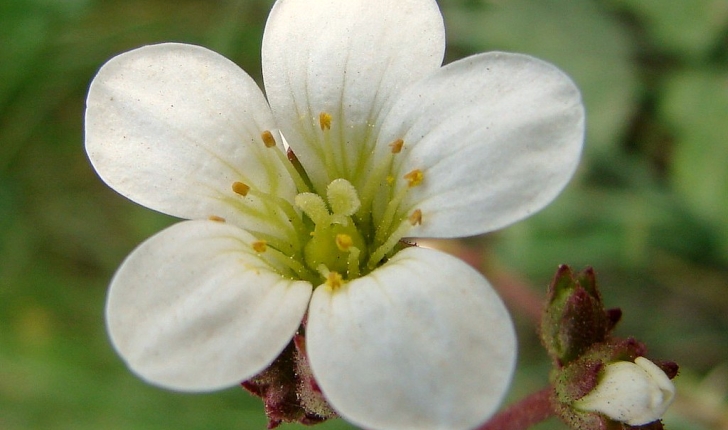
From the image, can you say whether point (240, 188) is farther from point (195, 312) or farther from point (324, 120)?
point (195, 312)

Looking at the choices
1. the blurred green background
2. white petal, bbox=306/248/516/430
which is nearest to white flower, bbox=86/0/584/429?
white petal, bbox=306/248/516/430

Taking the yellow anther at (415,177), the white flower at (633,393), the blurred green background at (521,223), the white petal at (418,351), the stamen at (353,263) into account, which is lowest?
the blurred green background at (521,223)

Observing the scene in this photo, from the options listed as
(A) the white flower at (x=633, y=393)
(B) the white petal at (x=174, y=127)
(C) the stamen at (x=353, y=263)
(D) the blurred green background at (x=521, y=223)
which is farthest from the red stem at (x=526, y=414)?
(D) the blurred green background at (x=521, y=223)

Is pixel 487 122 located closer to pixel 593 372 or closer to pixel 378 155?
pixel 378 155

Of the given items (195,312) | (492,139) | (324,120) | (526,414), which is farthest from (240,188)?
(526,414)

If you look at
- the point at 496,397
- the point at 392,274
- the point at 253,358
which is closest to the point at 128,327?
the point at 253,358

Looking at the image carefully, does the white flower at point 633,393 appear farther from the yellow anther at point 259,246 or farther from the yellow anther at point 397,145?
the yellow anther at point 259,246
